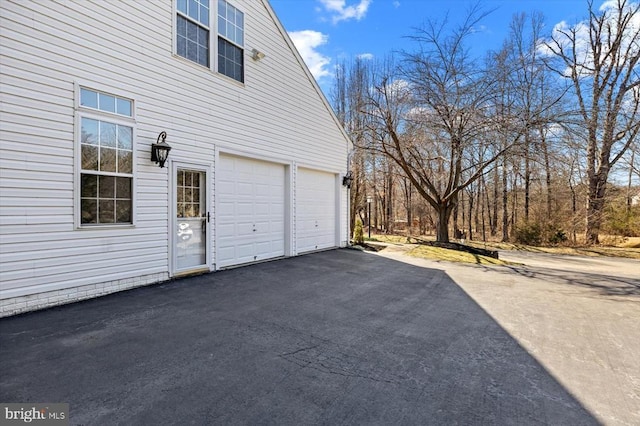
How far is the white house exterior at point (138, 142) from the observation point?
396 cm

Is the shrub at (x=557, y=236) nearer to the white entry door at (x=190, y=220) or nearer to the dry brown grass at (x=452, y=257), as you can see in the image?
the dry brown grass at (x=452, y=257)

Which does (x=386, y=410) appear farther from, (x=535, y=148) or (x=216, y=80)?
(x=535, y=148)

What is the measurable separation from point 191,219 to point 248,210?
1.42m

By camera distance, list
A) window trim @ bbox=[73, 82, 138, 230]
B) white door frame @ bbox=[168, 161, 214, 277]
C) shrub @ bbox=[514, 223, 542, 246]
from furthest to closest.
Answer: shrub @ bbox=[514, 223, 542, 246]
white door frame @ bbox=[168, 161, 214, 277]
window trim @ bbox=[73, 82, 138, 230]

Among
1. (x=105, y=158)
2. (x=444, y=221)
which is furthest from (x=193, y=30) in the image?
(x=444, y=221)

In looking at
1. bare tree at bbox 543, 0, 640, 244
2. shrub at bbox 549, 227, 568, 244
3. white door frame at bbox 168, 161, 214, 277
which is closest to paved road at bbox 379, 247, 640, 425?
white door frame at bbox 168, 161, 214, 277

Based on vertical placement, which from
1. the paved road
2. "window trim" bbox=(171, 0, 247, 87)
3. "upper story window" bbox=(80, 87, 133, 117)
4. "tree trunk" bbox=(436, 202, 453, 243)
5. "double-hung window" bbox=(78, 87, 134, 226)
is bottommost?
the paved road

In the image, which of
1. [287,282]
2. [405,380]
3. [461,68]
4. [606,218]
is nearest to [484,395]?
[405,380]

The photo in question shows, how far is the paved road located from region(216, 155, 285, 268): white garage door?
3981 mm

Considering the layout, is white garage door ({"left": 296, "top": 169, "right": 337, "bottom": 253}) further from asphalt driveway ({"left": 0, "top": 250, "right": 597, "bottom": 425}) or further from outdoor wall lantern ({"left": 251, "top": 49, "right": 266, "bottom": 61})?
asphalt driveway ({"left": 0, "top": 250, "right": 597, "bottom": 425})

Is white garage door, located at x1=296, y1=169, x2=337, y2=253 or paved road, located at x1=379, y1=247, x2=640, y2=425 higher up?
white garage door, located at x1=296, y1=169, x2=337, y2=253

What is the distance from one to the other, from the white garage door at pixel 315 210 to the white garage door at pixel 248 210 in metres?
0.66

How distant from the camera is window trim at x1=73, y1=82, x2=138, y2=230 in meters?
4.35

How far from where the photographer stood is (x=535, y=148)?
8.75 metres
